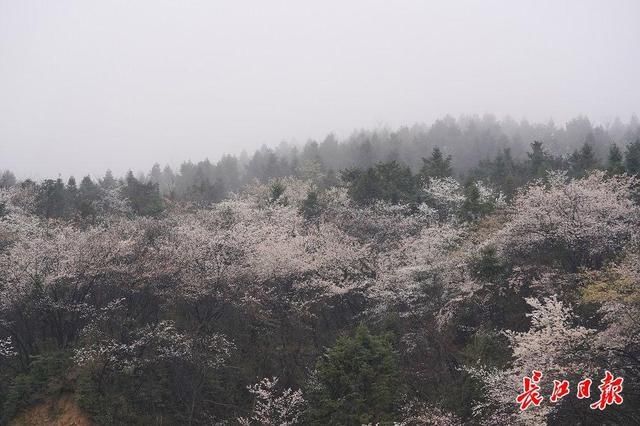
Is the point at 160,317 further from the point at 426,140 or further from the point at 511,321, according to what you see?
the point at 426,140

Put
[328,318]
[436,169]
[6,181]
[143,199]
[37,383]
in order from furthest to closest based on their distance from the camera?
[6,181] → [143,199] → [436,169] → [328,318] → [37,383]

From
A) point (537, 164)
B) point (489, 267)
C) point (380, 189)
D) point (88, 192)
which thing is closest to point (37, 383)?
point (489, 267)

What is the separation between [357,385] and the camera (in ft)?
57.8

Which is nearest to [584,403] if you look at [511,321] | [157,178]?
[511,321]

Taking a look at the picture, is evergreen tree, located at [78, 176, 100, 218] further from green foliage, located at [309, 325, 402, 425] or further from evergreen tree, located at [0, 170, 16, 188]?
green foliage, located at [309, 325, 402, 425]

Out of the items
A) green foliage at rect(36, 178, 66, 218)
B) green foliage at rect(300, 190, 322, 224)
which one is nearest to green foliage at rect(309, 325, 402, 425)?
green foliage at rect(300, 190, 322, 224)

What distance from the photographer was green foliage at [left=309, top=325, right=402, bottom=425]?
17125mm

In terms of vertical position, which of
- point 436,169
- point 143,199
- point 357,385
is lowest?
point 357,385

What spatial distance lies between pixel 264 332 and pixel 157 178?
8641cm

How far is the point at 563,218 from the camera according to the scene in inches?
887

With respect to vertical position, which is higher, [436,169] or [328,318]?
[436,169]

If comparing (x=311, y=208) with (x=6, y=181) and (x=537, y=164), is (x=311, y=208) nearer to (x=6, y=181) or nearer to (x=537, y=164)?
(x=537, y=164)

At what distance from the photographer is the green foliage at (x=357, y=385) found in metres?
17.1

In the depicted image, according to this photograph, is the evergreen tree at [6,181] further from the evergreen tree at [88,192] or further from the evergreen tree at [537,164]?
the evergreen tree at [537,164]
